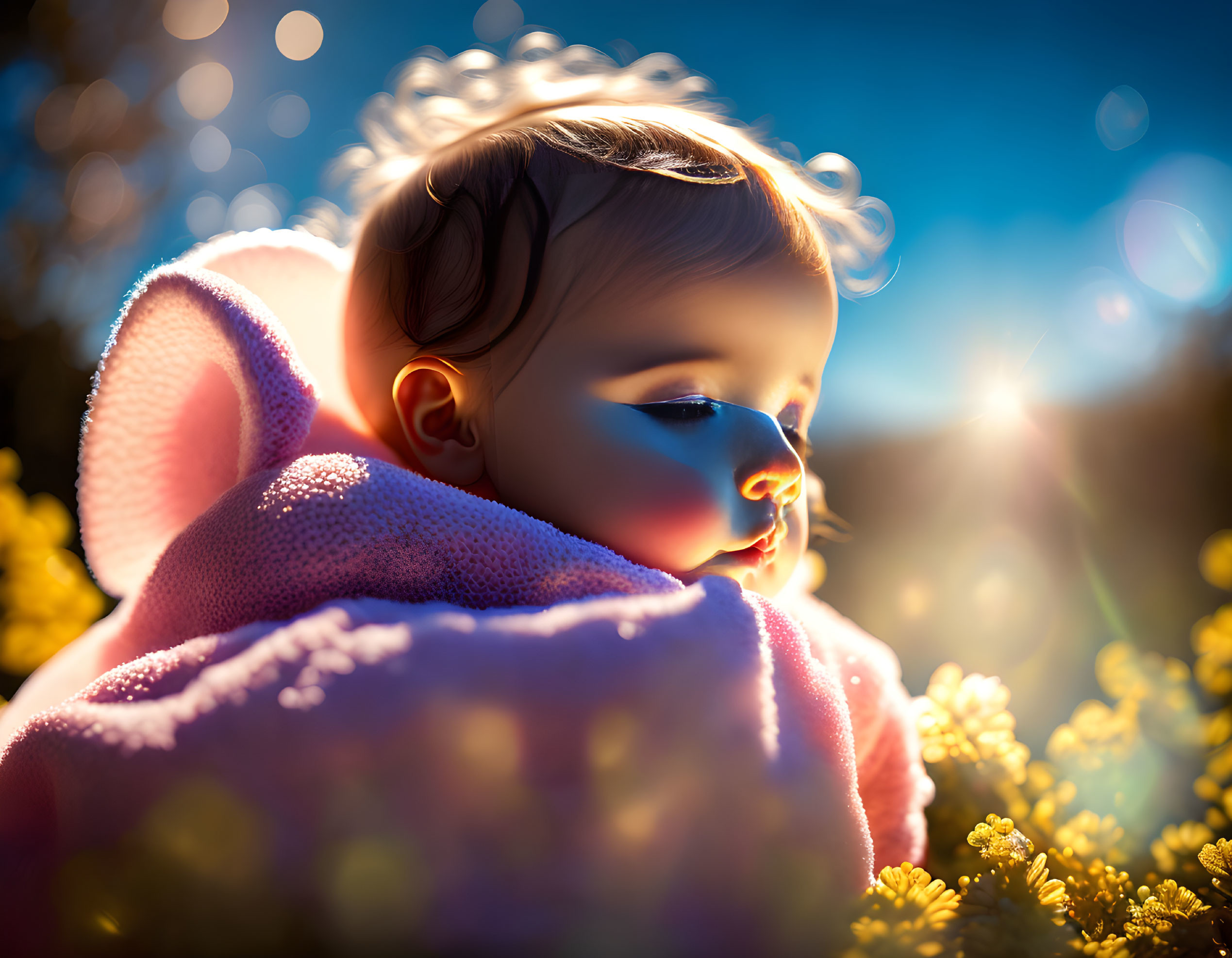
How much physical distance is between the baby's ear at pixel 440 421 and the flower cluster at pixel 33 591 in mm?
846

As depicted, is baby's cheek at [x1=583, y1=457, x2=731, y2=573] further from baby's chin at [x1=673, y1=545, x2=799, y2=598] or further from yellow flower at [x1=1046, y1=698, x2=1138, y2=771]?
yellow flower at [x1=1046, y1=698, x2=1138, y2=771]

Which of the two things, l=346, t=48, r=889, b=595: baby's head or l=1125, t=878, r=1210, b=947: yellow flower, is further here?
l=346, t=48, r=889, b=595: baby's head

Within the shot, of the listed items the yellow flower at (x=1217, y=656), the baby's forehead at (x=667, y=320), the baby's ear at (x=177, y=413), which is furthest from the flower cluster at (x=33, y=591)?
the yellow flower at (x=1217, y=656)

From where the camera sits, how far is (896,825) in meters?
0.67

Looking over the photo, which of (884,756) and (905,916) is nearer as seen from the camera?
(905,916)

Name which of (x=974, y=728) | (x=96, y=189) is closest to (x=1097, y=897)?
(x=974, y=728)

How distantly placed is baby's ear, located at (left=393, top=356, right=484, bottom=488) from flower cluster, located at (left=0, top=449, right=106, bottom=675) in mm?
846

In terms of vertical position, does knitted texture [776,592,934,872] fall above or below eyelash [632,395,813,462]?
below

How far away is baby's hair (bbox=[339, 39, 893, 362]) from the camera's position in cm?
64

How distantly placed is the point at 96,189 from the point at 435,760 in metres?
2.13

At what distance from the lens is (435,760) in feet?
1.19

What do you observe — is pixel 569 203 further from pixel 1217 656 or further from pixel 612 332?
pixel 1217 656

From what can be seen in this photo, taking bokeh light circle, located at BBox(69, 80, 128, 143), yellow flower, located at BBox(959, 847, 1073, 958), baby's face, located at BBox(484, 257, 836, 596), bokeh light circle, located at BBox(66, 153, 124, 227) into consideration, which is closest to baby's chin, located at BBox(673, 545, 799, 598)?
baby's face, located at BBox(484, 257, 836, 596)

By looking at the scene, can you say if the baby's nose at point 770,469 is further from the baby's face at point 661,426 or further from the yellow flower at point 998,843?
the yellow flower at point 998,843
